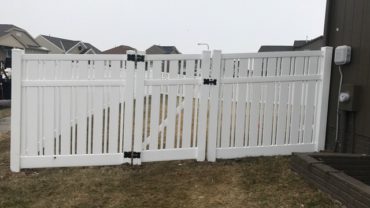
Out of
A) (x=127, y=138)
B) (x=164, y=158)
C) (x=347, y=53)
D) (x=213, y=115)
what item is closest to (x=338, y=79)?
(x=347, y=53)

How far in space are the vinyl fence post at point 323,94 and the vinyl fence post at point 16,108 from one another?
12.3ft

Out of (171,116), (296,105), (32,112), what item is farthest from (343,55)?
(32,112)

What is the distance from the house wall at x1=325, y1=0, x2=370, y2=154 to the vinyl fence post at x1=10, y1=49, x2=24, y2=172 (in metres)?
3.92

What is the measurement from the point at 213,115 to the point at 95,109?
4.78ft

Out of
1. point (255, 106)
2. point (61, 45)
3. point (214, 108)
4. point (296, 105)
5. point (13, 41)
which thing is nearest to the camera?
point (214, 108)

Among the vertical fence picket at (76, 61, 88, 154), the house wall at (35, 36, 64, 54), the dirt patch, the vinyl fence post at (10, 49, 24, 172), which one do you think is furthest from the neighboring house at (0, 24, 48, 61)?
the dirt patch

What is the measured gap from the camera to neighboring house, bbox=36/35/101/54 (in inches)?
2239

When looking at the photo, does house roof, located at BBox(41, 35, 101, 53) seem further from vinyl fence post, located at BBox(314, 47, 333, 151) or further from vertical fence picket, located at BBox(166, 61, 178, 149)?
vinyl fence post, located at BBox(314, 47, 333, 151)

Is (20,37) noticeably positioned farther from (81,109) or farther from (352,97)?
(352,97)

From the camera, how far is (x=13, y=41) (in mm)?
46344

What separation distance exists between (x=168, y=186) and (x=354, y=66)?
270cm

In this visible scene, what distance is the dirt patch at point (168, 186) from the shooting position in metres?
4.31

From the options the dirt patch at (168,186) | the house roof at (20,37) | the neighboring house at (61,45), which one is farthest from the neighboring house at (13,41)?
the dirt patch at (168,186)

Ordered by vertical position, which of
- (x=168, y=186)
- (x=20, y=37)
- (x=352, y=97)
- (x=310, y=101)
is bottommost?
(x=168, y=186)
